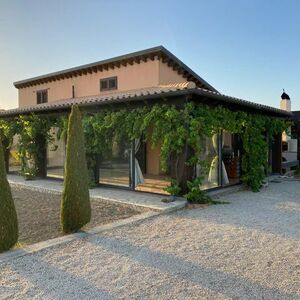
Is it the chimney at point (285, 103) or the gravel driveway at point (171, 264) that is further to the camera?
the chimney at point (285, 103)

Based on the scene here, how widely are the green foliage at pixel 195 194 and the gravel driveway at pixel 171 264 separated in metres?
1.63

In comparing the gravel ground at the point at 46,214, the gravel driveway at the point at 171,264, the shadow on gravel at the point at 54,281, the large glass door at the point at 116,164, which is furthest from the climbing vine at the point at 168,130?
the shadow on gravel at the point at 54,281

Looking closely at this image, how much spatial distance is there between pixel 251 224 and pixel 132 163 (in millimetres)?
4794

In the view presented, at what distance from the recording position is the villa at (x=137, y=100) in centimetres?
982

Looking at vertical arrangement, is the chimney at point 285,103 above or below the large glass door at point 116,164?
above

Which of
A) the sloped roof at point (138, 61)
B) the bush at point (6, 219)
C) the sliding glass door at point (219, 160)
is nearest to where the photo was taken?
the bush at point (6, 219)

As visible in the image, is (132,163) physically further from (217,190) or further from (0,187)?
(0,187)

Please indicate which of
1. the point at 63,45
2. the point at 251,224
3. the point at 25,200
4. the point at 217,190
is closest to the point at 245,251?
the point at 251,224

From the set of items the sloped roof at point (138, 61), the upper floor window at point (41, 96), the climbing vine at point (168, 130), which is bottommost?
the climbing vine at point (168, 130)

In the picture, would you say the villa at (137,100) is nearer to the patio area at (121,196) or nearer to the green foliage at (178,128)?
the green foliage at (178,128)

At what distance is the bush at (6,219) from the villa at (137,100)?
504 centimetres

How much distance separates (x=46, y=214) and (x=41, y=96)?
13937 millimetres

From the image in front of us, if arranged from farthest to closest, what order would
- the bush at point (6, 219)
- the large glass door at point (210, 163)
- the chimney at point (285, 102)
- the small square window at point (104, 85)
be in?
the chimney at point (285, 102)
the small square window at point (104, 85)
the large glass door at point (210, 163)
the bush at point (6, 219)

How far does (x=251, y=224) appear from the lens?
6.71 meters
